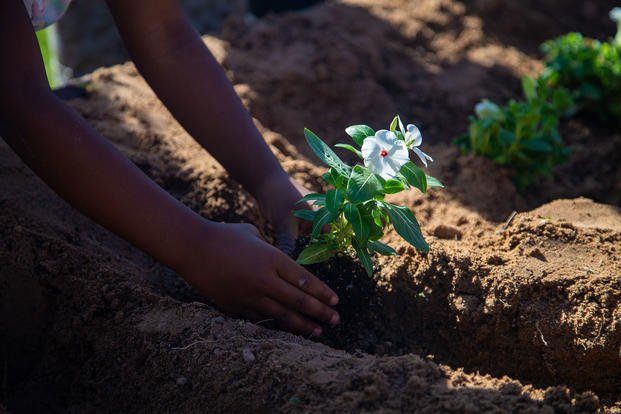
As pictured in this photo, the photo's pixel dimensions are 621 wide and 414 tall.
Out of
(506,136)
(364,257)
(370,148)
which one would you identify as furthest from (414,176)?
(506,136)

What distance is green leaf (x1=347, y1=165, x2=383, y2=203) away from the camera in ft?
7.04

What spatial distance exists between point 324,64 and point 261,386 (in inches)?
105

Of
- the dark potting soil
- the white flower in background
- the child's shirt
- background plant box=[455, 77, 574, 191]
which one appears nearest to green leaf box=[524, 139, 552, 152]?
background plant box=[455, 77, 574, 191]

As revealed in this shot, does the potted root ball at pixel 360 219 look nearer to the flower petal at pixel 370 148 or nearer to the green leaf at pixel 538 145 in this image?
the flower petal at pixel 370 148

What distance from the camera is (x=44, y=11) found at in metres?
2.79

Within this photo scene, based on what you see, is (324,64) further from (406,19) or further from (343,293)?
(343,293)

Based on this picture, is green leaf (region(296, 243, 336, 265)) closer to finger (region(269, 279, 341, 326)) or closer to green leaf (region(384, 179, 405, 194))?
finger (region(269, 279, 341, 326))

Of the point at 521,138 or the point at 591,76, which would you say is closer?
the point at 521,138

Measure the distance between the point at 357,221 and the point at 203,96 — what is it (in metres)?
0.88

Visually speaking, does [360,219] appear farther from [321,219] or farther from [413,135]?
[413,135]

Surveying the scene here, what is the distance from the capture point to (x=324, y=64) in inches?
169

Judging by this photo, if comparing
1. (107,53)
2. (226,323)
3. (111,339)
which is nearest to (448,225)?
(226,323)

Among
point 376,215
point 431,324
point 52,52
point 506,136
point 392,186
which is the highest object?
point 392,186

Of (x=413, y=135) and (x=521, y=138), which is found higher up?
(x=413, y=135)
